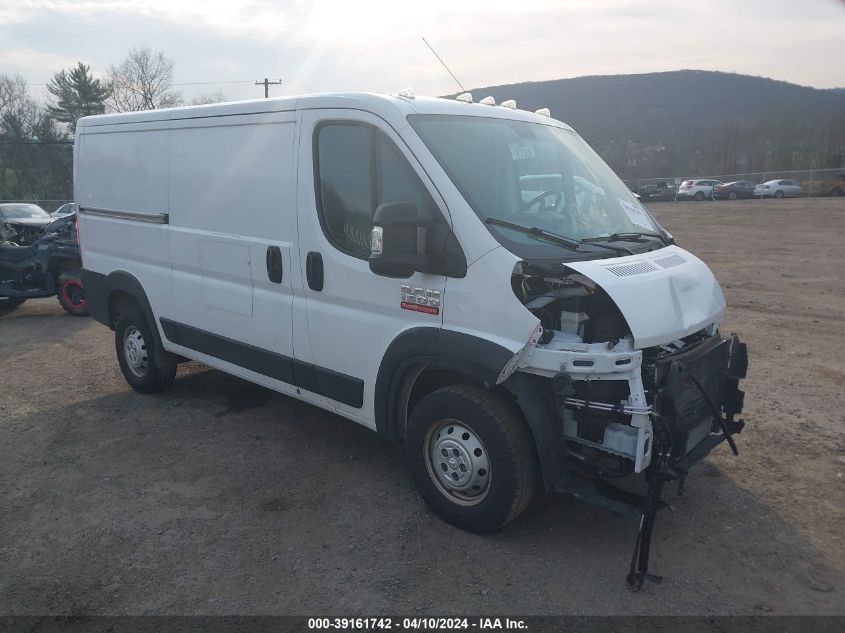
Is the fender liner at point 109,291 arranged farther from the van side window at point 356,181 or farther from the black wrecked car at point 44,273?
the black wrecked car at point 44,273

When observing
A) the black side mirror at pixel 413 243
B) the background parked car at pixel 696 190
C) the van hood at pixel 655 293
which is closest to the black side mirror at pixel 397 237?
the black side mirror at pixel 413 243

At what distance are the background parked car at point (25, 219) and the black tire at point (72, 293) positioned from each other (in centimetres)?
480

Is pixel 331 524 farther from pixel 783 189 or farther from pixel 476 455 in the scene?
pixel 783 189

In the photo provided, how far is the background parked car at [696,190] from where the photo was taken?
133ft

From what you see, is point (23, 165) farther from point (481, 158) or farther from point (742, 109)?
point (742, 109)

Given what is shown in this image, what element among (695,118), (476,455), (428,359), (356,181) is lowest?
(476,455)

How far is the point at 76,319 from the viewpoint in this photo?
1098 centimetres

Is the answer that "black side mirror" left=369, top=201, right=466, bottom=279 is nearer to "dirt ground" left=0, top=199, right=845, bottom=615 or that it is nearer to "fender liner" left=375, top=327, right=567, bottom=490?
"fender liner" left=375, top=327, right=567, bottom=490

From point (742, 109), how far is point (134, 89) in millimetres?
76700

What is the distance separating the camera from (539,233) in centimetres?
373

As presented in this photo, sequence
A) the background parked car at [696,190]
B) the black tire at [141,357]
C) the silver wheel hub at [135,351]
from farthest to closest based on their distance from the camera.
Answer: the background parked car at [696,190], the silver wheel hub at [135,351], the black tire at [141,357]

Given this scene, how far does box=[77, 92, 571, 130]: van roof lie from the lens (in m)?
4.04

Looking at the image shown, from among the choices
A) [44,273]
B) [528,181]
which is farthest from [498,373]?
[44,273]

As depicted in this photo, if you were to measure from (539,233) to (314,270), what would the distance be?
1.52 meters
